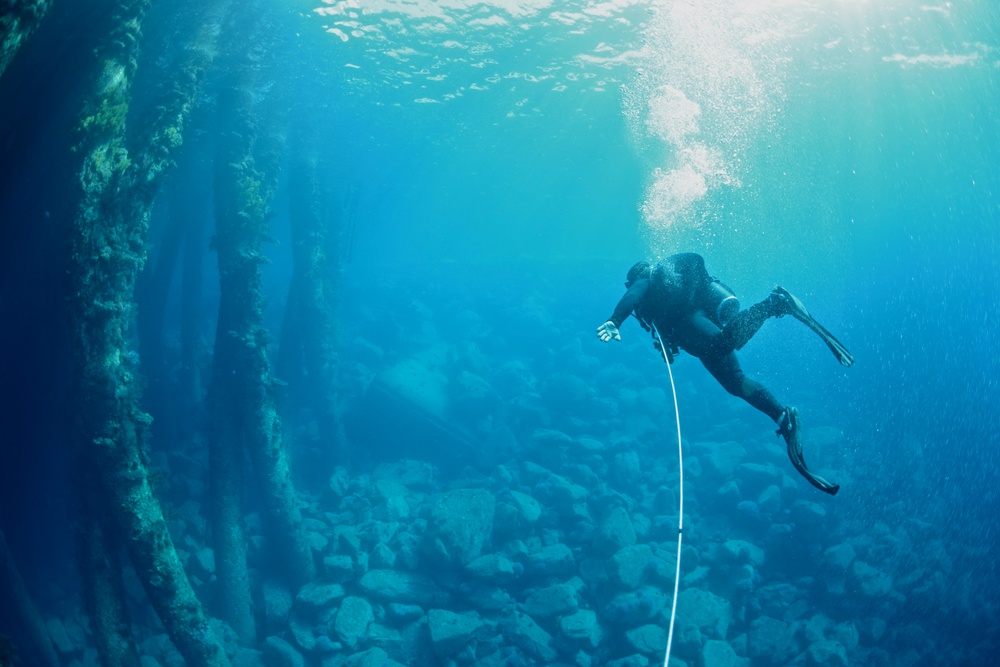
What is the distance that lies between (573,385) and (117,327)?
44.1 feet

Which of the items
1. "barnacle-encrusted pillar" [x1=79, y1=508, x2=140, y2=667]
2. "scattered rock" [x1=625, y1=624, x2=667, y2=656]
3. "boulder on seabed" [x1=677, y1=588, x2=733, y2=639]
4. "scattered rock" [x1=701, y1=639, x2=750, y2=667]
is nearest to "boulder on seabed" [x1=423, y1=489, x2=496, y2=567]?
"scattered rock" [x1=625, y1=624, x2=667, y2=656]

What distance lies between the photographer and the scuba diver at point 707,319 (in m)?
4.84

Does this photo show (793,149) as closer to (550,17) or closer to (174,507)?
(550,17)

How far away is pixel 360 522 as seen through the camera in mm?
10961

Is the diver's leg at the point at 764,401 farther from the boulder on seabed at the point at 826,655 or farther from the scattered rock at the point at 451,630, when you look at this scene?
the scattered rock at the point at 451,630

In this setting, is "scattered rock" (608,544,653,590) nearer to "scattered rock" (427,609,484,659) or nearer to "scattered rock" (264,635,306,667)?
"scattered rock" (427,609,484,659)

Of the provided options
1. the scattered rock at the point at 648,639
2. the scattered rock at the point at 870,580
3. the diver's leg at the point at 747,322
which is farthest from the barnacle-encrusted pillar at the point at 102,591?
the scattered rock at the point at 870,580

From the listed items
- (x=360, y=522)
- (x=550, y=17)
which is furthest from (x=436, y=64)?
(x=360, y=522)

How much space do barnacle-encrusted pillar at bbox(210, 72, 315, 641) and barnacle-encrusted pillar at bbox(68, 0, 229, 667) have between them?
2.01m

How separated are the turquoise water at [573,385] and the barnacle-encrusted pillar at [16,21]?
7.00ft

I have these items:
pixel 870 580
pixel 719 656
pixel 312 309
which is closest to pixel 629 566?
pixel 719 656

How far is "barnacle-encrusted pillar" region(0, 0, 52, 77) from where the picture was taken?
3.69 m

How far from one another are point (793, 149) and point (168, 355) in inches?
1464

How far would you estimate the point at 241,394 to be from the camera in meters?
8.90
